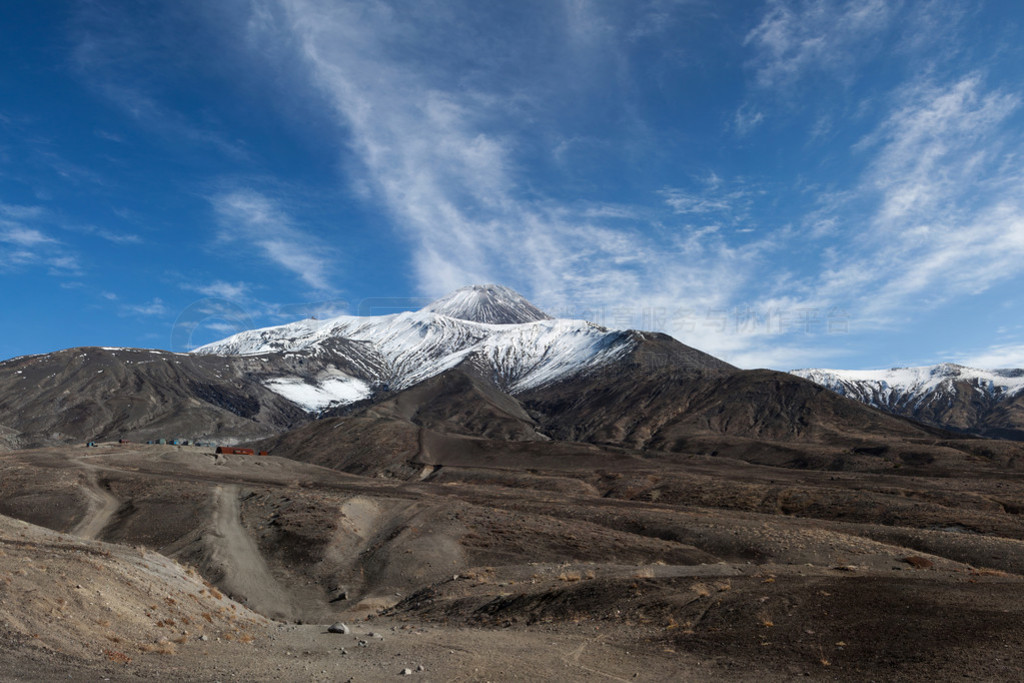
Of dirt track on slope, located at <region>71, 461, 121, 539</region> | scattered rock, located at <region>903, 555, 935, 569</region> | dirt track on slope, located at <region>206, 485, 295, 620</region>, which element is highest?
scattered rock, located at <region>903, 555, 935, 569</region>

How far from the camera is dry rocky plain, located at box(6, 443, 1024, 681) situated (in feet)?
54.4

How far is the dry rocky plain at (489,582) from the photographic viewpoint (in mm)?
16578

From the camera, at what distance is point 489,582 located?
111ft

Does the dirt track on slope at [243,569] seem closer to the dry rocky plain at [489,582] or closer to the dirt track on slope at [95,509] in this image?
the dry rocky plain at [489,582]

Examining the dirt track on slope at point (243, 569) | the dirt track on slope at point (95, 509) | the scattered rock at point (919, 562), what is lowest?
the dirt track on slope at point (243, 569)

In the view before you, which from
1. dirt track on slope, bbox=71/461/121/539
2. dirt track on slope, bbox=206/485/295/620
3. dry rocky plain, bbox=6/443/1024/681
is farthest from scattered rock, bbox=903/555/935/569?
dirt track on slope, bbox=71/461/121/539

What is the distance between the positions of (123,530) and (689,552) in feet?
135

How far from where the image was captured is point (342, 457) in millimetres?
133000

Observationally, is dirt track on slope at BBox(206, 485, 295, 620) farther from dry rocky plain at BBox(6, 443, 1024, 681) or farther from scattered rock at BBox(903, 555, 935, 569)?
scattered rock at BBox(903, 555, 935, 569)

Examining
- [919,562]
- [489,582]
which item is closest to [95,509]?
[489,582]

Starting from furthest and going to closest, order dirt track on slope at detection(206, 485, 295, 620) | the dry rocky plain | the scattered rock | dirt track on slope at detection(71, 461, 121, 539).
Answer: dirt track on slope at detection(71, 461, 121, 539)
dirt track on slope at detection(206, 485, 295, 620)
the scattered rock
the dry rocky plain

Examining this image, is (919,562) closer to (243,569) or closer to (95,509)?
(243,569)

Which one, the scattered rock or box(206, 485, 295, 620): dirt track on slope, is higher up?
the scattered rock

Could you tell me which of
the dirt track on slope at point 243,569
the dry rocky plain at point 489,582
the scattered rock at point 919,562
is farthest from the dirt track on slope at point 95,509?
the scattered rock at point 919,562
